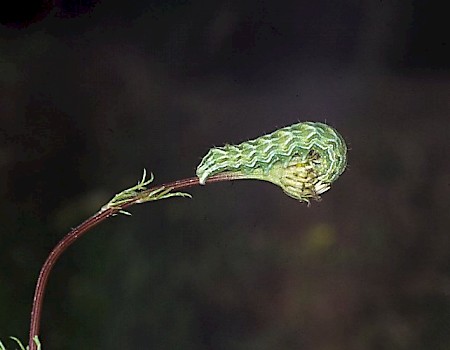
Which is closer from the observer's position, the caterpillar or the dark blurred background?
the caterpillar

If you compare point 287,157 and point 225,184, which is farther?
point 225,184

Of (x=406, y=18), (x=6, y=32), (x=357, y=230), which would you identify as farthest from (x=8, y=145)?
(x=406, y=18)

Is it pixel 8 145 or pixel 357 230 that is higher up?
pixel 8 145

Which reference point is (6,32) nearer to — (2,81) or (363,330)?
(2,81)

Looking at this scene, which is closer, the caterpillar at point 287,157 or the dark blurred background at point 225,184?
the caterpillar at point 287,157
